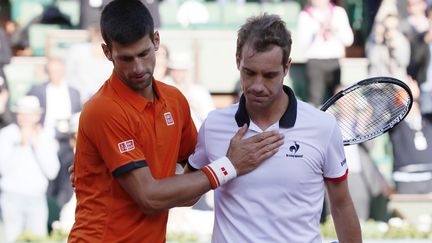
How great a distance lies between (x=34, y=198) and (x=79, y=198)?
5.77 m

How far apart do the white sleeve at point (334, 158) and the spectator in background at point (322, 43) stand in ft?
20.1

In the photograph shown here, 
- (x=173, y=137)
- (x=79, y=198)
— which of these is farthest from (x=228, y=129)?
(x=79, y=198)

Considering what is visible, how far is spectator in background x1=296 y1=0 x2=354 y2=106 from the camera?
1023 cm

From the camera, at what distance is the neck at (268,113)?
4.07 metres

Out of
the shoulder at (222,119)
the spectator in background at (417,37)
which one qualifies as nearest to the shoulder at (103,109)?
the shoulder at (222,119)

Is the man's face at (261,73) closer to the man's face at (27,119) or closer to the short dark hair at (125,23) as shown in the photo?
the short dark hair at (125,23)

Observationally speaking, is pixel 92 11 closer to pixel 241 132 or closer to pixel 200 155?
pixel 200 155

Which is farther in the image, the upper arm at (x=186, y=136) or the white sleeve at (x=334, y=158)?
the upper arm at (x=186, y=136)

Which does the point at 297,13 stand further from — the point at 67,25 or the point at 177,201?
the point at 177,201

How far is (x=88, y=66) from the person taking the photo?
1007 cm

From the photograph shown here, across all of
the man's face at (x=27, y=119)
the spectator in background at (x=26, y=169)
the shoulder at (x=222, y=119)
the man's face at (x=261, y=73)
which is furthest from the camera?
the man's face at (x=27, y=119)

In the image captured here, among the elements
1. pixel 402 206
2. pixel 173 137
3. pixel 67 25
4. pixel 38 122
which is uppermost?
pixel 173 137

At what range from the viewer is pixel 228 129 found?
4.13m

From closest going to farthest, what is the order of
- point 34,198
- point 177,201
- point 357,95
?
point 177,201, point 357,95, point 34,198
